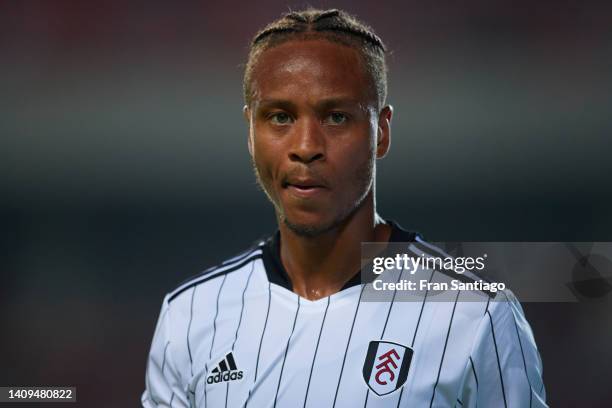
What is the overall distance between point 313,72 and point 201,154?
3.07 meters

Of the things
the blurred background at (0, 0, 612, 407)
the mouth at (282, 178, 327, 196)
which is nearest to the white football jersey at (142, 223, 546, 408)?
the mouth at (282, 178, 327, 196)

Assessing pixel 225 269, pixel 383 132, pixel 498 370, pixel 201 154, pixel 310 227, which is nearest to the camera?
pixel 498 370

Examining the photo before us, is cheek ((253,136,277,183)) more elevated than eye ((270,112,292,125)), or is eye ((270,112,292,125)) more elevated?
eye ((270,112,292,125))

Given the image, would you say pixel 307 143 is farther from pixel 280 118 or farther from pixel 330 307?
pixel 330 307

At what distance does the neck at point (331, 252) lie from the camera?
7.07ft

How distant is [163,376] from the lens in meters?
2.32

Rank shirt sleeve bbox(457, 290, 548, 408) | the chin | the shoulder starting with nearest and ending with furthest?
shirt sleeve bbox(457, 290, 548, 408)
the chin
the shoulder

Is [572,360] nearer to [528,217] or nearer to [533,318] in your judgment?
[533,318]

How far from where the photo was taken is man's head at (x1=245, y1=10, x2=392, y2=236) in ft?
6.61

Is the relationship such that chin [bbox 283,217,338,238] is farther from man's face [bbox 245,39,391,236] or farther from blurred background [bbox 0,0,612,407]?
blurred background [bbox 0,0,612,407]

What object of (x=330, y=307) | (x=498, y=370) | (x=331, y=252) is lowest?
(x=498, y=370)

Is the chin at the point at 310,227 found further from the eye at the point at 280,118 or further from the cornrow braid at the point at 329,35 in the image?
the cornrow braid at the point at 329,35

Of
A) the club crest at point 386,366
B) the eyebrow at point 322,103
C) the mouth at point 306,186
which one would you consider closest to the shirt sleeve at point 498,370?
the club crest at point 386,366

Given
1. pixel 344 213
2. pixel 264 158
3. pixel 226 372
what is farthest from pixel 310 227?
pixel 226 372
